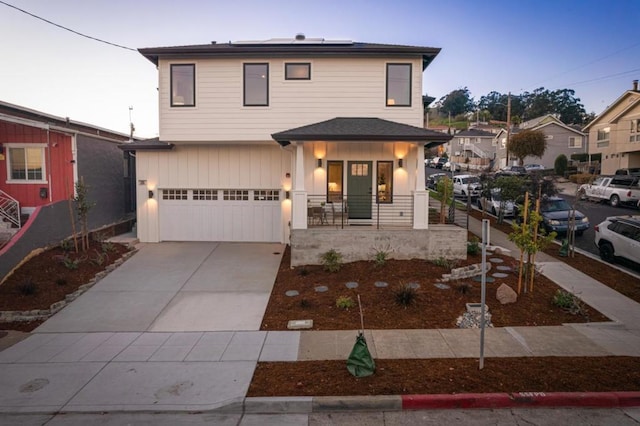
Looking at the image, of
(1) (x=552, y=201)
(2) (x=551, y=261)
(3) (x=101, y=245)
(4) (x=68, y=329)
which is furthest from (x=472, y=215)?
(4) (x=68, y=329)

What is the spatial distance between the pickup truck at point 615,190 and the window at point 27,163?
90.4 ft

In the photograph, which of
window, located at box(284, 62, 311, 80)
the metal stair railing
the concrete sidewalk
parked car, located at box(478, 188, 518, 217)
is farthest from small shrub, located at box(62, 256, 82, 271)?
parked car, located at box(478, 188, 518, 217)

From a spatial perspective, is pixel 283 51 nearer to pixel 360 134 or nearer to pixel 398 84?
pixel 398 84

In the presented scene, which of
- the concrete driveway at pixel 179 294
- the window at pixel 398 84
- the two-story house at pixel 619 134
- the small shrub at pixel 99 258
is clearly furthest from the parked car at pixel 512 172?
the small shrub at pixel 99 258

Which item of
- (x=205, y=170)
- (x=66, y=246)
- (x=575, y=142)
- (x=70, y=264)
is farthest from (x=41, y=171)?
(x=575, y=142)

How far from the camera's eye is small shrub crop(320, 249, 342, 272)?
1229 centimetres

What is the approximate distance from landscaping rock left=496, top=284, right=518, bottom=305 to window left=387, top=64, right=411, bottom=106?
803 cm

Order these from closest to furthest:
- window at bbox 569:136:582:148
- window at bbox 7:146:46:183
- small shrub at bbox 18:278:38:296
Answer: small shrub at bbox 18:278:38:296
window at bbox 7:146:46:183
window at bbox 569:136:582:148

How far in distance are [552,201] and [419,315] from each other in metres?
11.3

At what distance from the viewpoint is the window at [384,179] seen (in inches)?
598

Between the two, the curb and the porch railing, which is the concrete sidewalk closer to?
the curb

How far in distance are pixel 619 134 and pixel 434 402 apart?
41716mm

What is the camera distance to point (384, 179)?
1527cm

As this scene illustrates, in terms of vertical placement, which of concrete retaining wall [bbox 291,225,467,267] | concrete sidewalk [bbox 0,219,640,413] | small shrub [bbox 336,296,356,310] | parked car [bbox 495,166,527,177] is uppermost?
parked car [bbox 495,166,527,177]
